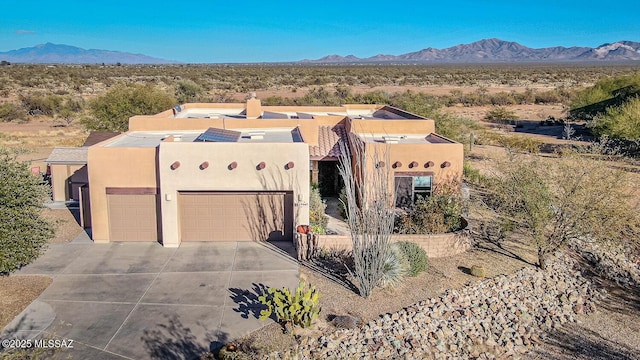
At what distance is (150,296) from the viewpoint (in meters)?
14.1

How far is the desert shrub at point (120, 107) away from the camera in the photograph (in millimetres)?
36250

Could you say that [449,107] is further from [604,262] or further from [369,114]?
[604,262]

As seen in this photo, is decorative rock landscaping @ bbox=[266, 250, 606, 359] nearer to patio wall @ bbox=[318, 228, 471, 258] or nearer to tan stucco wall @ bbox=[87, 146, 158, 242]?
patio wall @ bbox=[318, 228, 471, 258]

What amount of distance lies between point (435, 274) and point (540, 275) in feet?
11.4

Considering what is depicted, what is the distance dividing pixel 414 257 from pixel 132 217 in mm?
10096

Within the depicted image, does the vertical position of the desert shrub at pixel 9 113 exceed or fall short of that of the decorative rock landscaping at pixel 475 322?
it exceeds it

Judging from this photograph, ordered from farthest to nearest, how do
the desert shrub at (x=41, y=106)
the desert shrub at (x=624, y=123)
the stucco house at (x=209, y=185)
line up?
the desert shrub at (x=41, y=106) < the desert shrub at (x=624, y=123) < the stucco house at (x=209, y=185)

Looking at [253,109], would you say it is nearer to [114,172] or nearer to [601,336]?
[114,172]

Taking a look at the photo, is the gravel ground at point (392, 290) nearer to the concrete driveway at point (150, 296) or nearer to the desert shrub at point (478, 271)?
the desert shrub at point (478, 271)

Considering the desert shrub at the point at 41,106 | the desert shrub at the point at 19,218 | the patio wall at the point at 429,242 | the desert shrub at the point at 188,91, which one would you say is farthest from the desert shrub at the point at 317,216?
the desert shrub at the point at 41,106

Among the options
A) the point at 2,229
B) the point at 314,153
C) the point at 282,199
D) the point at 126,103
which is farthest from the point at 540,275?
the point at 126,103

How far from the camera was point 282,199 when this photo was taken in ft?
60.1

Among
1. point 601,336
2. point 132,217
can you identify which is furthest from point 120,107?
point 601,336

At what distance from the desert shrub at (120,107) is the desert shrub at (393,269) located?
27.5m
